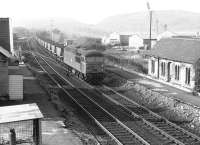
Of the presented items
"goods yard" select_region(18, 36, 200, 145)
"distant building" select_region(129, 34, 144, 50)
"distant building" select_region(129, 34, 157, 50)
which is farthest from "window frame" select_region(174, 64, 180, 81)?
"distant building" select_region(129, 34, 144, 50)

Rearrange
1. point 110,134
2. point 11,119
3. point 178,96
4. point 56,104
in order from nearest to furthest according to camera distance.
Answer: point 11,119, point 110,134, point 56,104, point 178,96

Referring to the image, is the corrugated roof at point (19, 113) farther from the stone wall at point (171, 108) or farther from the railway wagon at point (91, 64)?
the railway wagon at point (91, 64)

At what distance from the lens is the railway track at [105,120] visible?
1725cm

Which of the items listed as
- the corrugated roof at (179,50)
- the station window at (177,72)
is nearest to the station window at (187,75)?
the corrugated roof at (179,50)

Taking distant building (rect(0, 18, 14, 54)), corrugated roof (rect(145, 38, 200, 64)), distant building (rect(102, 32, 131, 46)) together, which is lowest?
corrugated roof (rect(145, 38, 200, 64))

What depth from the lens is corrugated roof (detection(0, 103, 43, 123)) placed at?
1304 cm

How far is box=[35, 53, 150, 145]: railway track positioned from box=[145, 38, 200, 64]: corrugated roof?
30.5ft

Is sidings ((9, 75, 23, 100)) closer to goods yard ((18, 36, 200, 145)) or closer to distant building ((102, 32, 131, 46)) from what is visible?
goods yard ((18, 36, 200, 145))

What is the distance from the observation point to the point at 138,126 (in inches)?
776

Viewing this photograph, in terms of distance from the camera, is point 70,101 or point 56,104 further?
point 70,101

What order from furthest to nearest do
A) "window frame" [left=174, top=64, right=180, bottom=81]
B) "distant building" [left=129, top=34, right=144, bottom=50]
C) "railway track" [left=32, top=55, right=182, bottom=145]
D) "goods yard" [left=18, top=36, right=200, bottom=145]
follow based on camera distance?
"distant building" [left=129, top=34, right=144, bottom=50]
"window frame" [left=174, top=64, right=180, bottom=81]
"goods yard" [left=18, top=36, right=200, bottom=145]
"railway track" [left=32, top=55, right=182, bottom=145]

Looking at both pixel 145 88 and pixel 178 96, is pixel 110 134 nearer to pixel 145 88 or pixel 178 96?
pixel 178 96

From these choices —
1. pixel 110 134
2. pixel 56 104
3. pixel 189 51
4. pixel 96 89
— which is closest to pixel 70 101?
pixel 56 104

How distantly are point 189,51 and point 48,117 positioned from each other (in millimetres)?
15051
